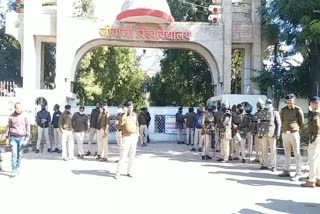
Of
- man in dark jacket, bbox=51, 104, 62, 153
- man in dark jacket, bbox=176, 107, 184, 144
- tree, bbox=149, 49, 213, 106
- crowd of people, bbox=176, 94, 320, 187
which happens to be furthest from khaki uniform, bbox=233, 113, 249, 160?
tree, bbox=149, 49, 213, 106

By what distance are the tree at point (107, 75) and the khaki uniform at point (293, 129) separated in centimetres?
2060

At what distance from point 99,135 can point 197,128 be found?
508cm

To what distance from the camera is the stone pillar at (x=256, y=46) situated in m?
22.2

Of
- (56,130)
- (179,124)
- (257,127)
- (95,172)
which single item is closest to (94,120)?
(56,130)

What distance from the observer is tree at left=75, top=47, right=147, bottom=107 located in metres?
33.2

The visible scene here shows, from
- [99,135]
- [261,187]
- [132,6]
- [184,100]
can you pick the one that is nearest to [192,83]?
[184,100]

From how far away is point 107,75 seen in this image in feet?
117

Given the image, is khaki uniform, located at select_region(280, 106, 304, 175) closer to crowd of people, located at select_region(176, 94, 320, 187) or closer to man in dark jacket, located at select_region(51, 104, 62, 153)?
crowd of people, located at select_region(176, 94, 320, 187)

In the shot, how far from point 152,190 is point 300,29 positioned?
12.4m

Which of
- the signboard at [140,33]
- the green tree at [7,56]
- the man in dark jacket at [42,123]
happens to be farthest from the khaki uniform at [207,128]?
the green tree at [7,56]

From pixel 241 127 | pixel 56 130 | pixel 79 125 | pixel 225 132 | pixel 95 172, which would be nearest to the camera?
pixel 95 172

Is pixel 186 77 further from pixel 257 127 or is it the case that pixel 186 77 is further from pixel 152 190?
pixel 152 190

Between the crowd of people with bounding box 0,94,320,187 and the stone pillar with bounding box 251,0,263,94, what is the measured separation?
5.50 m

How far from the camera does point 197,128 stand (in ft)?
60.4
